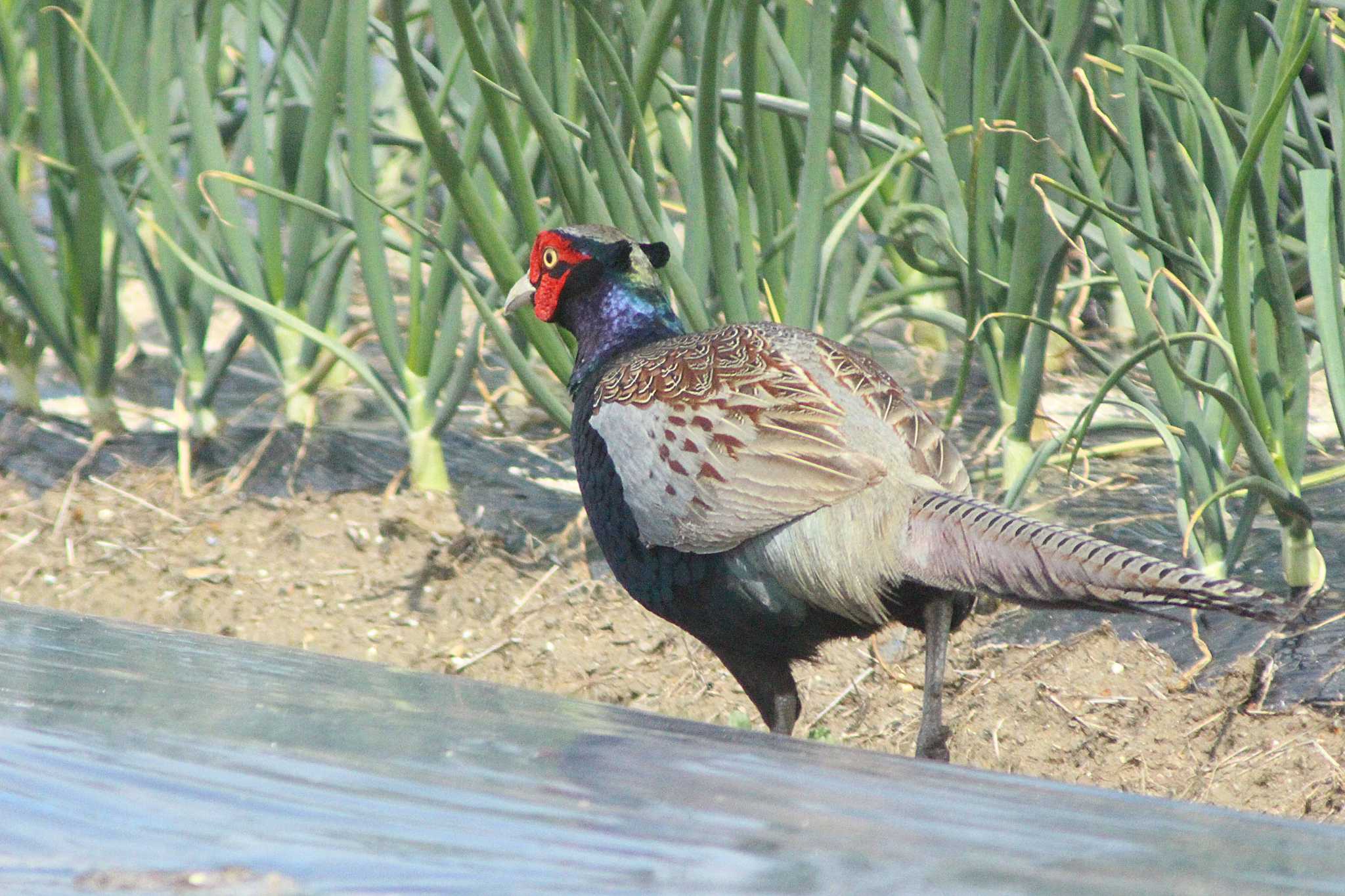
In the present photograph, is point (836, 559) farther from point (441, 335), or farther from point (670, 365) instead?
point (441, 335)

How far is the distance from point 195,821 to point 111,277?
271 centimetres

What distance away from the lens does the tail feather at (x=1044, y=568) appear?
68.9 inches

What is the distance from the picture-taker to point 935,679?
7.16 feet

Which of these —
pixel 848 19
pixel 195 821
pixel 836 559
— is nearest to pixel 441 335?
pixel 848 19

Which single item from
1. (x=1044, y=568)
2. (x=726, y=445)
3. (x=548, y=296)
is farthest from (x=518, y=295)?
(x=1044, y=568)

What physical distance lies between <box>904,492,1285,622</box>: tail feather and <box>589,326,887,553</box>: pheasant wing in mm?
150

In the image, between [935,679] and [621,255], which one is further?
[621,255]

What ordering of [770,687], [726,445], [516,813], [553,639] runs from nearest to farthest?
1. [516,813]
2. [726,445]
3. [770,687]
4. [553,639]

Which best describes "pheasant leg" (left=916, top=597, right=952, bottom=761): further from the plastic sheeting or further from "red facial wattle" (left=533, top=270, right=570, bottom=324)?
"red facial wattle" (left=533, top=270, right=570, bottom=324)

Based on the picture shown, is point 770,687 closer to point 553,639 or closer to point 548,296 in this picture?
point 553,639

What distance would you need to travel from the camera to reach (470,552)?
10.6 ft

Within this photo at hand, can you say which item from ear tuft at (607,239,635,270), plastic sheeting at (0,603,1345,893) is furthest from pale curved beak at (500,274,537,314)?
plastic sheeting at (0,603,1345,893)

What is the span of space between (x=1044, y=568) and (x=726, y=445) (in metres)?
0.57

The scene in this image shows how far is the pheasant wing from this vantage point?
7.29ft
